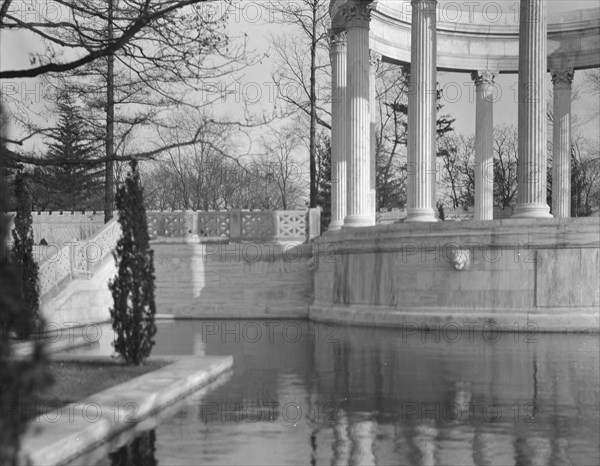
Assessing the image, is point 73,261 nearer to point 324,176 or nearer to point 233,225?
point 233,225

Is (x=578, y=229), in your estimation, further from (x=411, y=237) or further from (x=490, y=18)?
(x=490, y=18)

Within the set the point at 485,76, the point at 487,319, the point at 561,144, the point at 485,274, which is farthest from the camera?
the point at 485,76

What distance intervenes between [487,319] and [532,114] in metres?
6.68

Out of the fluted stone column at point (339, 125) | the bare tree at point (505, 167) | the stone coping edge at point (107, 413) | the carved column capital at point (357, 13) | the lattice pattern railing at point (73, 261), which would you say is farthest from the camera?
the bare tree at point (505, 167)

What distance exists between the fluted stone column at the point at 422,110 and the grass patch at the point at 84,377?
48.1ft

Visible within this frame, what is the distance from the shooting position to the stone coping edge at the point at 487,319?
23.0 m

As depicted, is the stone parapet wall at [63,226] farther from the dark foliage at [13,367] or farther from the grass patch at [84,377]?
the dark foliage at [13,367]

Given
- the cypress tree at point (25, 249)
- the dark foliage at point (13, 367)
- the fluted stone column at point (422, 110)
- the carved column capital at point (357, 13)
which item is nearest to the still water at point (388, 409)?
the dark foliage at point (13, 367)

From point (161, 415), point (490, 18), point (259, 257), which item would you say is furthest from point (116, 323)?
point (490, 18)

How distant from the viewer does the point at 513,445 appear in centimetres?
911

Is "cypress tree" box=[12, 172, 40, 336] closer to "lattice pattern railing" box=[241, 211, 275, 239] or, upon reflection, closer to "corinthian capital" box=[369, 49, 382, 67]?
"lattice pattern railing" box=[241, 211, 275, 239]

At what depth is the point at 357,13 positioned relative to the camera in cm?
3009

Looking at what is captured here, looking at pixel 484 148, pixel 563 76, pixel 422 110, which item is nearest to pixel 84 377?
pixel 422 110

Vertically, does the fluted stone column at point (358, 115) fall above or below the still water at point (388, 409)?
above
